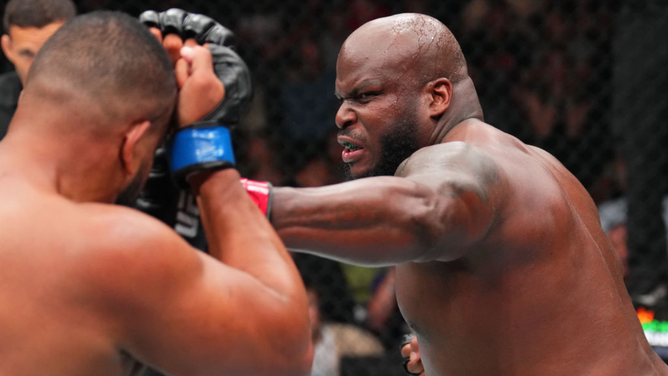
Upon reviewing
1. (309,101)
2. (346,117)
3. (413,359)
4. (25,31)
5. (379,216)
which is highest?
(379,216)

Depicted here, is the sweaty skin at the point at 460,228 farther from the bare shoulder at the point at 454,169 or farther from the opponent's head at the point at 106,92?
the opponent's head at the point at 106,92

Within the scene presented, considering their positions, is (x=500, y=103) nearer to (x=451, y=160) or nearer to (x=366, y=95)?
(x=366, y=95)

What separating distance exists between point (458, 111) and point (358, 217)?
579 mm

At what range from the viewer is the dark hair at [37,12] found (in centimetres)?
282

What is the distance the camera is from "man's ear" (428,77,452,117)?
180 cm

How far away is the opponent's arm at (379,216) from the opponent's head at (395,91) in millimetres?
433

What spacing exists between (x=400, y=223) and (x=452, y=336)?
0.38 meters

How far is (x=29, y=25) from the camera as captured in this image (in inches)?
Result: 111

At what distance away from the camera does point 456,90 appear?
1830 mm

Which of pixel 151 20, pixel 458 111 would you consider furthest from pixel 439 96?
pixel 151 20

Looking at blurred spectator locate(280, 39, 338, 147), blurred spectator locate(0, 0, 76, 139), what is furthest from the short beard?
blurred spectator locate(280, 39, 338, 147)

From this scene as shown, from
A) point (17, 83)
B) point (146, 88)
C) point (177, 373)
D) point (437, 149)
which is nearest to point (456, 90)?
point (437, 149)

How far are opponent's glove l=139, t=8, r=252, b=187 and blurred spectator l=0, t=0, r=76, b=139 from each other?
4.94 feet

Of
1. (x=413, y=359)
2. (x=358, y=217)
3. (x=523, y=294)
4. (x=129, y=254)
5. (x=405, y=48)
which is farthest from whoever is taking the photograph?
(x=413, y=359)
